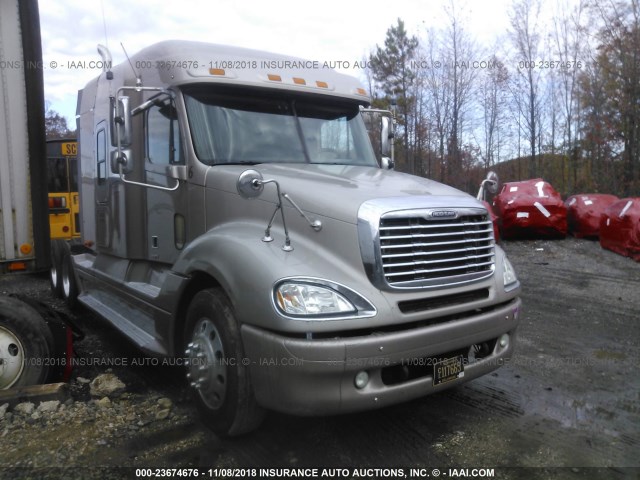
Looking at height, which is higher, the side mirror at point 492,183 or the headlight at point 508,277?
the side mirror at point 492,183

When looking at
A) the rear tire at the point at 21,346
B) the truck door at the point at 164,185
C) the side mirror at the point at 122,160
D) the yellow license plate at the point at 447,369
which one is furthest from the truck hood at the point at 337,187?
the rear tire at the point at 21,346

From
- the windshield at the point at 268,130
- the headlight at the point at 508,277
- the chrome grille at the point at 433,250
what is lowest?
the headlight at the point at 508,277

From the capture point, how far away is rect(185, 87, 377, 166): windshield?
4.15 meters

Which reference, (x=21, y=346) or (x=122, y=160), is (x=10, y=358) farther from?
(x=122, y=160)

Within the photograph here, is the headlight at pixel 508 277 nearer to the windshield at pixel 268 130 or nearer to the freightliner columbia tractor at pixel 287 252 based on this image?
the freightliner columbia tractor at pixel 287 252

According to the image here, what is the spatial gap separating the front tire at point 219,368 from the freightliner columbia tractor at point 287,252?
1cm

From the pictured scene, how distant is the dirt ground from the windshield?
6.73 ft

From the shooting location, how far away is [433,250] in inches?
128

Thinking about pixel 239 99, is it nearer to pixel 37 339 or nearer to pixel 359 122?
pixel 359 122

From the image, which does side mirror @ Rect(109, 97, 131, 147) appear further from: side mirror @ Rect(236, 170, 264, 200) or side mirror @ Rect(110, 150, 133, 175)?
side mirror @ Rect(236, 170, 264, 200)

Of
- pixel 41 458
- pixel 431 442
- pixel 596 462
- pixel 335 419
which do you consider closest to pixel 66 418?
pixel 41 458

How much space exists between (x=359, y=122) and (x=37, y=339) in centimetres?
341

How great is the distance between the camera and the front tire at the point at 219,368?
3129mm

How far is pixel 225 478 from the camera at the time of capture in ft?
9.80
